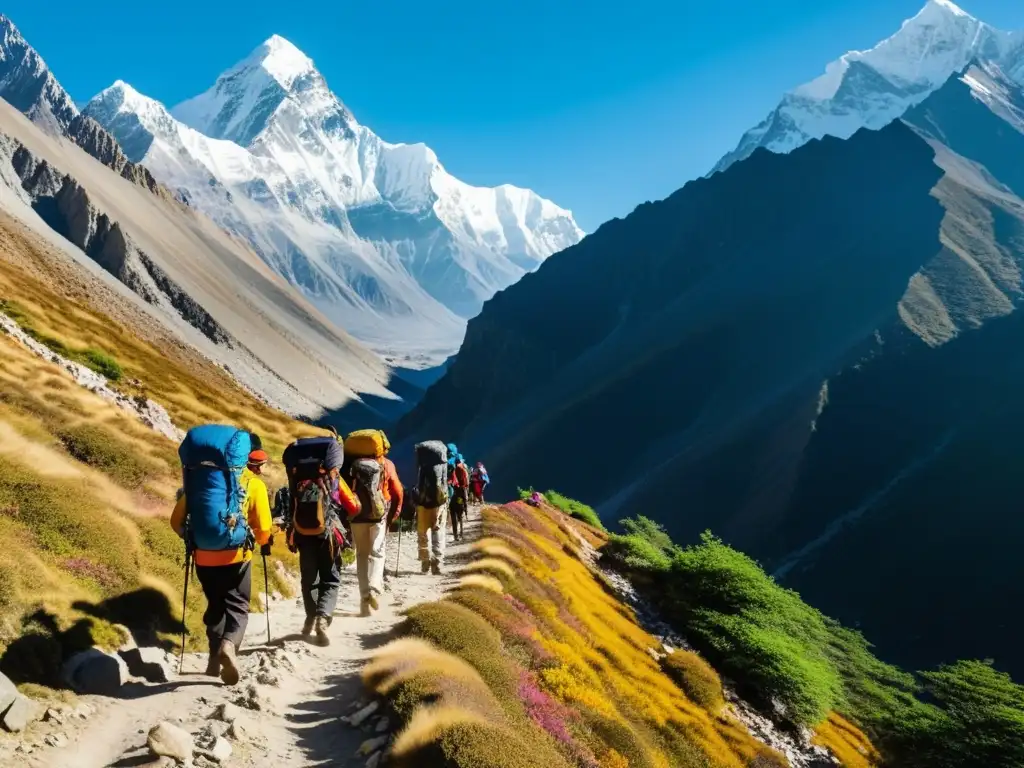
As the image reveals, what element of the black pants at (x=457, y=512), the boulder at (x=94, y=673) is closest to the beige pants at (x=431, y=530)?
the black pants at (x=457, y=512)

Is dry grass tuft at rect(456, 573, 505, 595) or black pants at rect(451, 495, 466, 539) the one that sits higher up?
dry grass tuft at rect(456, 573, 505, 595)

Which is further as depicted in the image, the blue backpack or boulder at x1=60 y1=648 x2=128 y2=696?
the blue backpack

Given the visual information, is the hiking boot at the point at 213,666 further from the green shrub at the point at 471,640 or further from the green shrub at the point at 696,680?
the green shrub at the point at 696,680

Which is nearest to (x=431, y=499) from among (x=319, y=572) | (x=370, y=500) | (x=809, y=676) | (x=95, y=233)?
(x=370, y=500)

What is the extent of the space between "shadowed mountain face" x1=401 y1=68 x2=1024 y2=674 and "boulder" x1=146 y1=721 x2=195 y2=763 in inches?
2637

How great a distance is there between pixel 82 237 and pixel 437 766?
14010cm

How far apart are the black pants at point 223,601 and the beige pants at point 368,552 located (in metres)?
3.57

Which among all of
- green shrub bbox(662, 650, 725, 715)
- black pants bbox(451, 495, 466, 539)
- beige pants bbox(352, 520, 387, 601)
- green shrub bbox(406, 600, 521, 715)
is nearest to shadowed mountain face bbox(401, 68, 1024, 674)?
green shrub bbox(662, 650, 725, 715)

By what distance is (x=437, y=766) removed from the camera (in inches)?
257

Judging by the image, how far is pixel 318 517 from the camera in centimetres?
985

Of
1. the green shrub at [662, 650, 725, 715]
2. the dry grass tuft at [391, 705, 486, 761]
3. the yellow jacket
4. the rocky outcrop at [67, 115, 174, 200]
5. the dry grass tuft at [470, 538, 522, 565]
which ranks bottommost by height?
the green shrub at [662, 650, 725, 715]

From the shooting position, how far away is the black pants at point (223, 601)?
8219mm

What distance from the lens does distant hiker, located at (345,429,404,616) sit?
11891 mm

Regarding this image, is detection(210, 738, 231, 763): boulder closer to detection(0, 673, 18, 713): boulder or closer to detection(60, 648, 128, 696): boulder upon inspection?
detection(60, 648, 128, 696): boulder
